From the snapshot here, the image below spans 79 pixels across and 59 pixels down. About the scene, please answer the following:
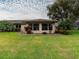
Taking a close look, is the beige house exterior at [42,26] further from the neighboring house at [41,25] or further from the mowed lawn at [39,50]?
the mowed lawn at [39,50]

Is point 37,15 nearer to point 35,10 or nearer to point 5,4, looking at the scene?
point 35,10

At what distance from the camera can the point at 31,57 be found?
45.0 ft

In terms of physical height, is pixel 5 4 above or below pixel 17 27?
above

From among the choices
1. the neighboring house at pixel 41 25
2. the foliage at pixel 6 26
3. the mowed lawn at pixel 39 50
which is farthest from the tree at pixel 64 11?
the mowed lawn at pixel 39 50

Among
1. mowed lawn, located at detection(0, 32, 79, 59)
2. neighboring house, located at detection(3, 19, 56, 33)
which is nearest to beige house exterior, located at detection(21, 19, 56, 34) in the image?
neighboring house, located at detection(3, 19, 56, 33)

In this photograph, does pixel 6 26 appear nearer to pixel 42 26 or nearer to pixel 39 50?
pixel 42 26

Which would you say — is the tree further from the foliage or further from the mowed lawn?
the mowed lawn

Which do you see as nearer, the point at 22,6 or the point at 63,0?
the point at 63,0

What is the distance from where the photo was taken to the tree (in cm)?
3874

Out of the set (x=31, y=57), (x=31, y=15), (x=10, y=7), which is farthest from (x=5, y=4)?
(x=31, y=57)

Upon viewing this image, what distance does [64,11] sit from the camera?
131 feet

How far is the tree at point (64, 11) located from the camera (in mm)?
38744

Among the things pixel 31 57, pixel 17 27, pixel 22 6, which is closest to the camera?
pixel 31 57

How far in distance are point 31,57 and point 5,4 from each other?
33.5 m
